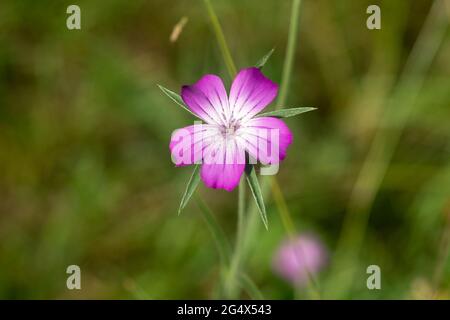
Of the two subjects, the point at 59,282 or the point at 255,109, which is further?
the point at 59,282

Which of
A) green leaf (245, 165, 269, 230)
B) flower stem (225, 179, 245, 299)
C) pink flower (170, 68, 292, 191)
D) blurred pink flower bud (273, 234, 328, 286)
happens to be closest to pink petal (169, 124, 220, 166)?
pink flower (170, 68, 292, 191)

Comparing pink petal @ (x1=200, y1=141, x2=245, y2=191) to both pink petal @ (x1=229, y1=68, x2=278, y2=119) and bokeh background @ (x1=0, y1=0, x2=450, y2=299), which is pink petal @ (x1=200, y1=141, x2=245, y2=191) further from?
bokeh background @ (x1=0, y1=0, x2=450, y2=299)

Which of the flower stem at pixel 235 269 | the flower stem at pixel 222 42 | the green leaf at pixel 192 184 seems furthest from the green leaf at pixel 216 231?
the flower stem at pixel 222 42

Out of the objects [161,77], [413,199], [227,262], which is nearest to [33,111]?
[161,77]

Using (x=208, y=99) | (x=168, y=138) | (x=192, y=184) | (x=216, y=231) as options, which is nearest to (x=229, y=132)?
(x=208, y=99)

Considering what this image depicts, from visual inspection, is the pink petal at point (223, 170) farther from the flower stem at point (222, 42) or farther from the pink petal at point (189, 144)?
the flower stem at point (222, 42)

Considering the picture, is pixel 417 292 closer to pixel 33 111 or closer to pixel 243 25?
pixel 243 25

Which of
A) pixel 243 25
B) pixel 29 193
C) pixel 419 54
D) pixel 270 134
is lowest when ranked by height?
pixel 29 193
